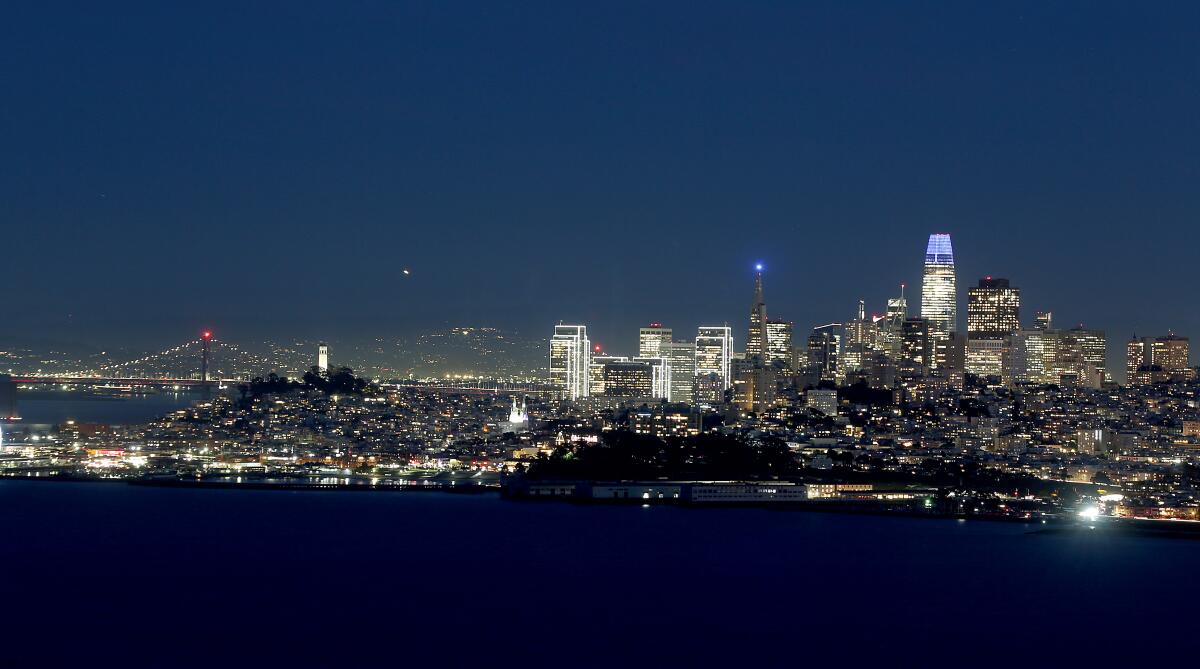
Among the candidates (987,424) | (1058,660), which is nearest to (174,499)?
(1058,660)

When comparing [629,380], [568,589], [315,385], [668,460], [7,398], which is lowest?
[568,589]

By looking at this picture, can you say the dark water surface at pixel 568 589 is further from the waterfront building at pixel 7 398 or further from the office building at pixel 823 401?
the waterfront building at pixel 7 398

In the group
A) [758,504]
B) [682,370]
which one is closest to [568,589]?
[758,504]

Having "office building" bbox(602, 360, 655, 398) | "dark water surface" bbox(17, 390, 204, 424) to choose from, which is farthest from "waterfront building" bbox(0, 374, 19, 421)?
"office building" bbox(602, 360, 655, 398)

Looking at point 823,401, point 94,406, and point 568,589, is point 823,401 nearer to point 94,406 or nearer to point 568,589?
point 94,406

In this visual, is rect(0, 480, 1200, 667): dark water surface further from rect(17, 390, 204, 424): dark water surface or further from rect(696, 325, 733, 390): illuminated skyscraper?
rect(696, 325, 733, 390): illuminated skyscraper
